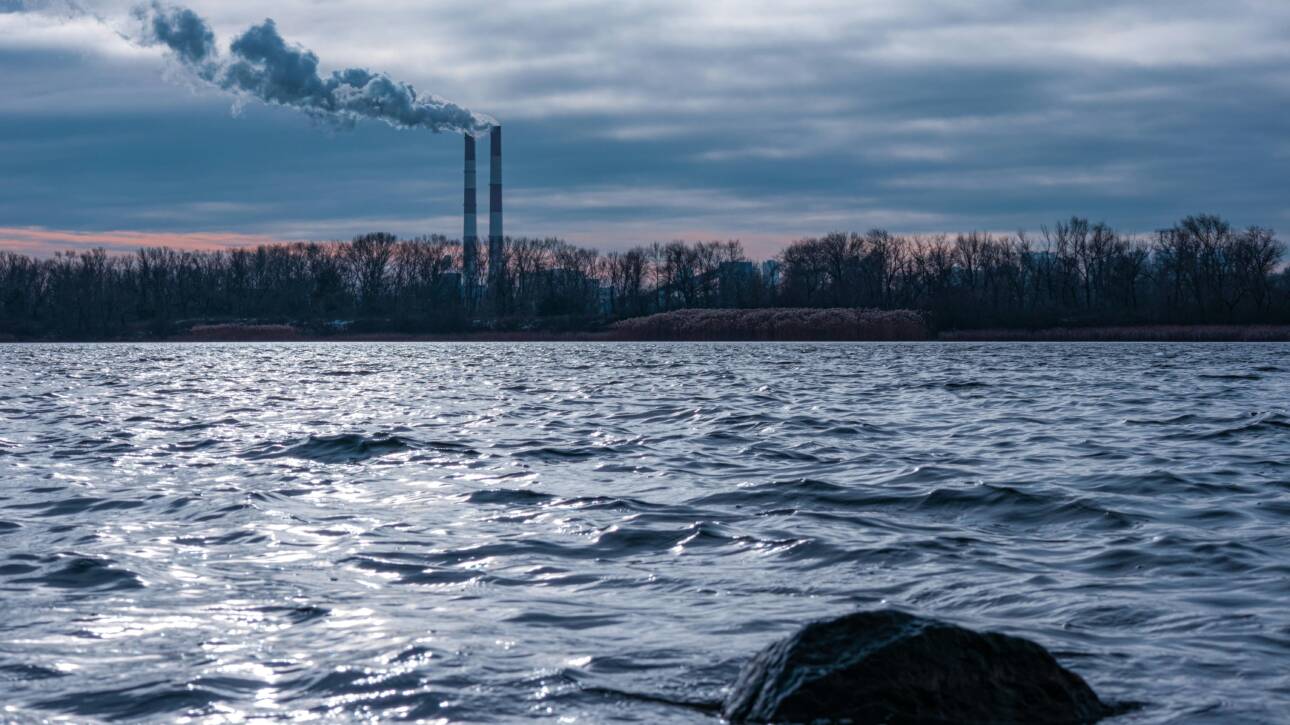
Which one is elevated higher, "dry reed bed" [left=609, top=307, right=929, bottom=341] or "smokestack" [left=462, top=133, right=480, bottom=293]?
"smokestack" [left=462, top=133, right=480, bottom=293]

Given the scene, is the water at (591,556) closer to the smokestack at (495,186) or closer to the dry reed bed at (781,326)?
the dry reed bed at (781,326)

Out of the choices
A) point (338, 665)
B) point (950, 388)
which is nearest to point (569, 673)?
point (338, 665)

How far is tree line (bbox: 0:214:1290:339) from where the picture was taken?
10238 centimetres

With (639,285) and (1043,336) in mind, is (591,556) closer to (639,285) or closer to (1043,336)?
(1043,336)

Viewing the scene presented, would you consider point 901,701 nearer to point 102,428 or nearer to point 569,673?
point 569,673

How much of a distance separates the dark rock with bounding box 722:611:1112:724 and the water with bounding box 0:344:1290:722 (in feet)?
1.27

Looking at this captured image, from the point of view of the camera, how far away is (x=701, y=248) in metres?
132

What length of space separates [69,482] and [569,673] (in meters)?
9.90

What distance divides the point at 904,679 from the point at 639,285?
428ft

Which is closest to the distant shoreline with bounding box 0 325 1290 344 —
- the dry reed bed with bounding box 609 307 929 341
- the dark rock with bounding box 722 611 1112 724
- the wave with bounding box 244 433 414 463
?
the dry reed bed with bounding box 609 307 929 341

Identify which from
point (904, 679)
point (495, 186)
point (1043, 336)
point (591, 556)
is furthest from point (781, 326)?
point (904, 679)

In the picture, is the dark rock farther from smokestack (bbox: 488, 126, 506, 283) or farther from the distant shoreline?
smokestack (bbox: 488, 126, 506, 283)

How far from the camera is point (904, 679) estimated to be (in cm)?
568

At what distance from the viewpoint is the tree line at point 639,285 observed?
102 meters
